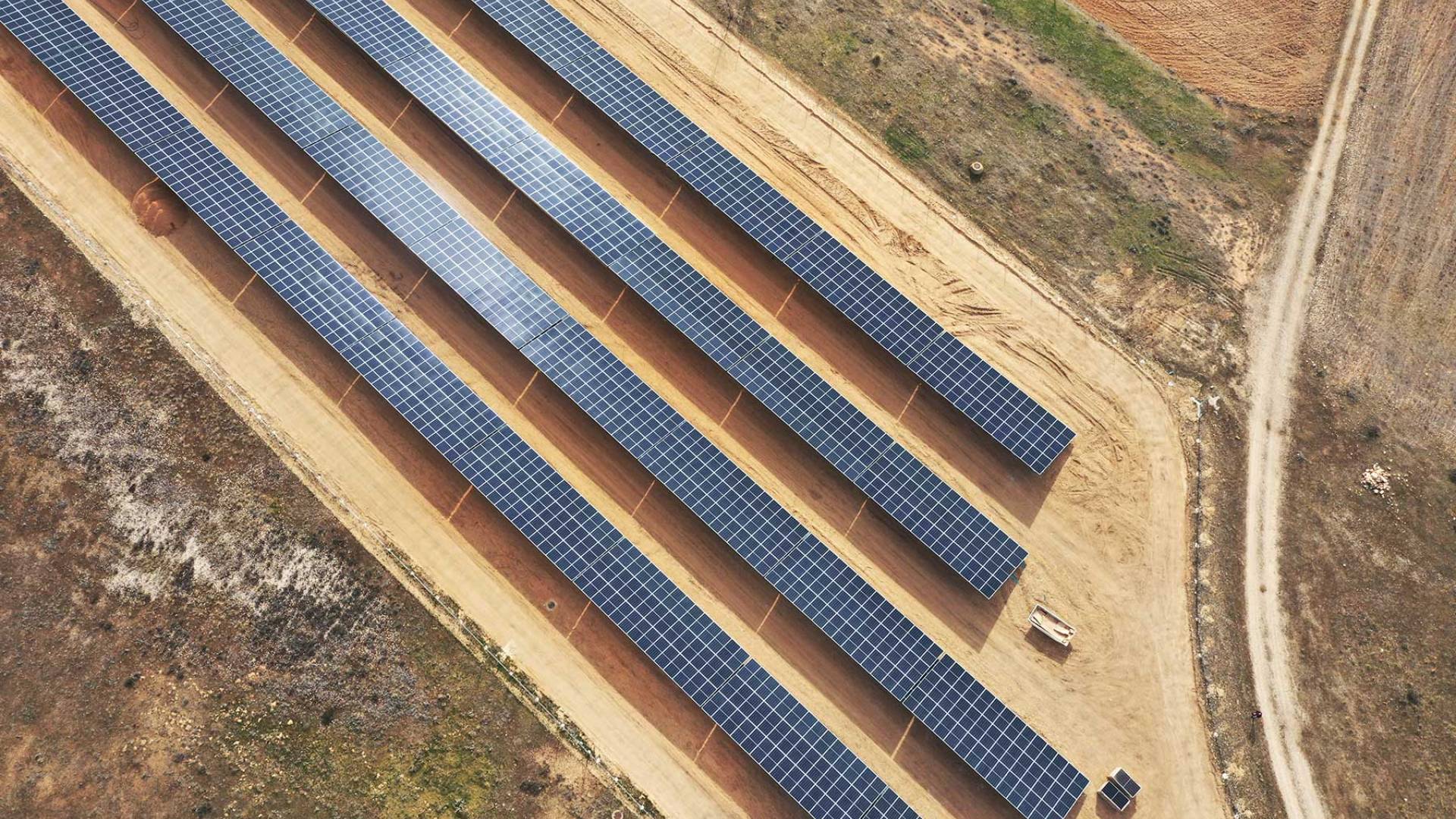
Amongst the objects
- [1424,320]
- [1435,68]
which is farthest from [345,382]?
[1435,68]

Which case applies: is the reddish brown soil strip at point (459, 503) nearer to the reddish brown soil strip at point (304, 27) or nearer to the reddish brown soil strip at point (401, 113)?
the reddish brown soil strip at point (401, 113)

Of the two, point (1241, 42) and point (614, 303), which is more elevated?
point (1241, 42)

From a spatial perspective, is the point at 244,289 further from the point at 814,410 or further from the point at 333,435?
the point at 814,410

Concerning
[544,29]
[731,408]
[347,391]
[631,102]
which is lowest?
[347,391]

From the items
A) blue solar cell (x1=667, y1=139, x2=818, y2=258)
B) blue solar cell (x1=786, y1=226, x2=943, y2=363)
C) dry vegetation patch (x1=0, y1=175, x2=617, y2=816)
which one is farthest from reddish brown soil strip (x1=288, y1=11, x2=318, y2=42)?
blue solar cell (x1=786, y1=226, x2=943, y2=363)

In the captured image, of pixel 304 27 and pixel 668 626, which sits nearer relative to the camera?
pixel 668 626

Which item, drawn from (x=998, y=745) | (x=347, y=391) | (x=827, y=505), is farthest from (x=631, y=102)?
(x=998, y=745)

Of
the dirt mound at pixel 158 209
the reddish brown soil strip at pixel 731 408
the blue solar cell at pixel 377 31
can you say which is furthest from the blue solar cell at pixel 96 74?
the reddish brown soil strip at pixel 731 408
